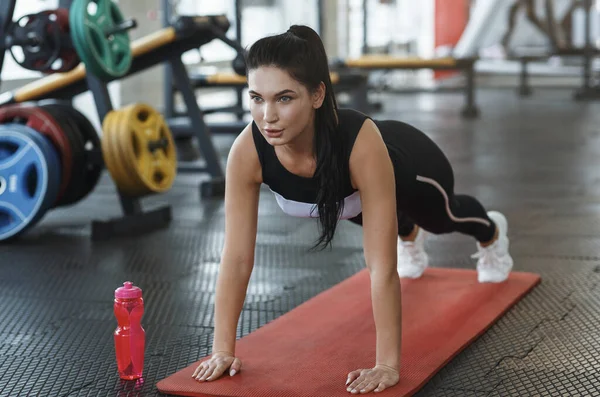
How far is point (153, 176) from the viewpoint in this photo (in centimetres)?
366

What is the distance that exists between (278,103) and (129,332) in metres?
0.60

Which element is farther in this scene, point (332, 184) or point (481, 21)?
point (481, 21)

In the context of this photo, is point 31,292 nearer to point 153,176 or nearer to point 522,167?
point 153,176

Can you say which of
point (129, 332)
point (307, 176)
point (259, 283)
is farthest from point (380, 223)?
point (259, 283)

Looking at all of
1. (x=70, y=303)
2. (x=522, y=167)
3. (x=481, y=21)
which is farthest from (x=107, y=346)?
(x=481, y=21)

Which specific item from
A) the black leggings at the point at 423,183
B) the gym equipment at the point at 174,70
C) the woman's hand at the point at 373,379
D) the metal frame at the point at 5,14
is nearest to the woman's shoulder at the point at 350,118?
the black leggings at the point at 423,183

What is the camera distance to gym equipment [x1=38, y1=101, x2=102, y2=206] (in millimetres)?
3527

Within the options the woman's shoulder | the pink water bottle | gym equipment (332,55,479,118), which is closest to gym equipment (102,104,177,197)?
the pink water bottle

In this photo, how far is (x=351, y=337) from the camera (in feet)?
7.13

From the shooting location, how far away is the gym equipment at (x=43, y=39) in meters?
3.45

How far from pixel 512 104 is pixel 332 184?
307 inches

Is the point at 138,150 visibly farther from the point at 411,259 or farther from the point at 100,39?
the point at 411,259

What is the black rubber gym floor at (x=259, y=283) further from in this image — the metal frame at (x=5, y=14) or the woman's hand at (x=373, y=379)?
the metal frame at (x=5, y=14)

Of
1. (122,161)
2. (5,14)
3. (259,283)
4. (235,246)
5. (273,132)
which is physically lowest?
(259,283)
